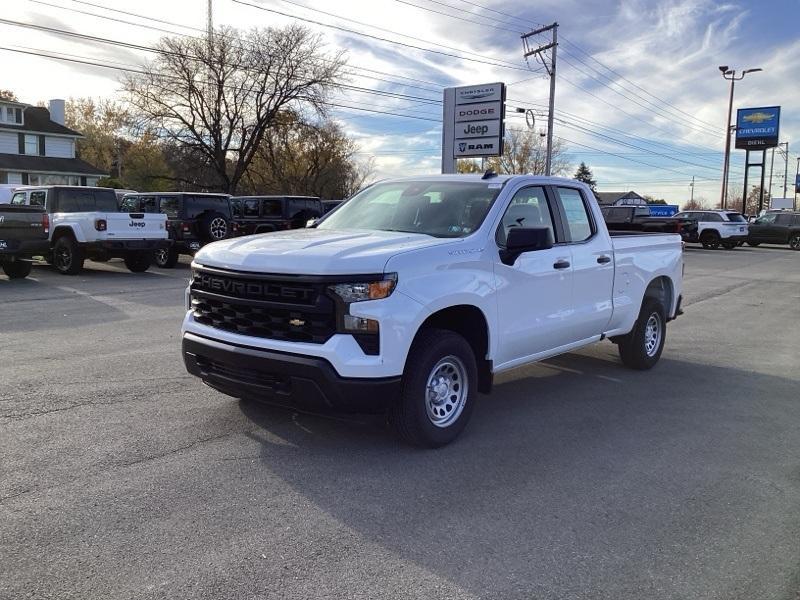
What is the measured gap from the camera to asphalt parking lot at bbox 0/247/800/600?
10.1ft

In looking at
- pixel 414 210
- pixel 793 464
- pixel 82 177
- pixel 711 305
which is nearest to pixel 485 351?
pixel 414 210

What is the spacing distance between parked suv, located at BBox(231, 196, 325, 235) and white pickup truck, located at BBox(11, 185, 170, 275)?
17.1 feet

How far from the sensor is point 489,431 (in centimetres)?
518

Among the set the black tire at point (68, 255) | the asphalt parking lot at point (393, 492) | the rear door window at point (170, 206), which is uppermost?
the rear door window at point (170, 206)

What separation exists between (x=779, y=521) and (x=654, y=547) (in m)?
0.89

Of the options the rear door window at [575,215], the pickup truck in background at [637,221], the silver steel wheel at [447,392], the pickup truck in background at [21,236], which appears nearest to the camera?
the silver steel wheel at [447,392]

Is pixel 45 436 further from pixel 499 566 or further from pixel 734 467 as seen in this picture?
pixel 734 467

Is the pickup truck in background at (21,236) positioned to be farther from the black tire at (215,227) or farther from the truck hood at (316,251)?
the truck hood at (316,251)

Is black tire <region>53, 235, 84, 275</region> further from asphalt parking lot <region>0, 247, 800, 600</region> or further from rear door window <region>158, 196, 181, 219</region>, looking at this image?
asphalt parking lot <region>0, 247, 800, 600</region>

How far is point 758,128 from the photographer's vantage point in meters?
67.4

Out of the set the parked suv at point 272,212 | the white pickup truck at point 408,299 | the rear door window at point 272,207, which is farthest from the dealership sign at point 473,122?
the white pickup truck at point 408,299

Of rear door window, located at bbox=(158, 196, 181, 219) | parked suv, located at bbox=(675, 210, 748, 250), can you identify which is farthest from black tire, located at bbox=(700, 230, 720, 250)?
rear door window, located at bbox=(158, 196, 181, 219)

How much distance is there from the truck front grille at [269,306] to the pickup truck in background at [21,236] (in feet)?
34.0

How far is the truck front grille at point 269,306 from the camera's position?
420 centimetres
